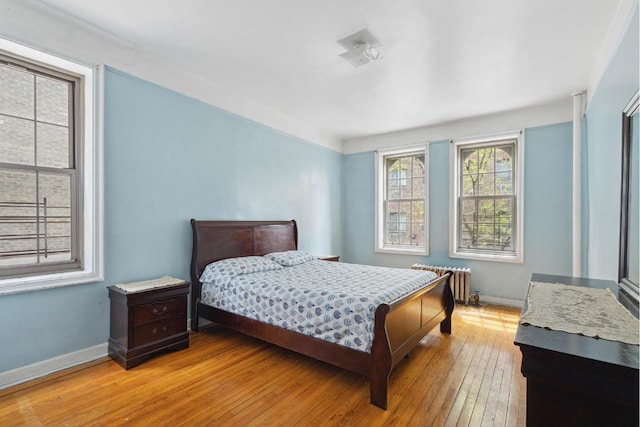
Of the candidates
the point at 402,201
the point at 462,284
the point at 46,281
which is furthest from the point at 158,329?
the point at 402,201

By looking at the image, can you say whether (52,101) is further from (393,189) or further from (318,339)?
(393,189)

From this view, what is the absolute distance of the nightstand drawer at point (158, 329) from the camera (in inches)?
97.8

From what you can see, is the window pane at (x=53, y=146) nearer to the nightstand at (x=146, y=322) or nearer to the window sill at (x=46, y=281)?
the window sill at (x=46, y=281)

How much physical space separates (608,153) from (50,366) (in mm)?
4612

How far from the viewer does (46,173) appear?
2432 mm

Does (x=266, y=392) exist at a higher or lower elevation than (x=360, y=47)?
lower

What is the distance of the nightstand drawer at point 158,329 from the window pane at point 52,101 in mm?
1828

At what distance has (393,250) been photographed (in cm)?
520

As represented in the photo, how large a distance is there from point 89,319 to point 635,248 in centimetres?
382

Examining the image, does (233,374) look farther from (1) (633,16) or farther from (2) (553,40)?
(2) (553,40)

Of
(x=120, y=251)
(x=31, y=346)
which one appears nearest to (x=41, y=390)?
(x=31, y=346)

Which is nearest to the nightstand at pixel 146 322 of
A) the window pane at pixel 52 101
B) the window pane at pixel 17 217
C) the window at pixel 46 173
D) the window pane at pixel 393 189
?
the window at pixel 46 173

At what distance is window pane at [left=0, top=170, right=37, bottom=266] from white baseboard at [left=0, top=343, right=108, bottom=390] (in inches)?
30.5

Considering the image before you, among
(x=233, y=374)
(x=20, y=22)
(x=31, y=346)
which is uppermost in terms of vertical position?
(x=20, y=22)
